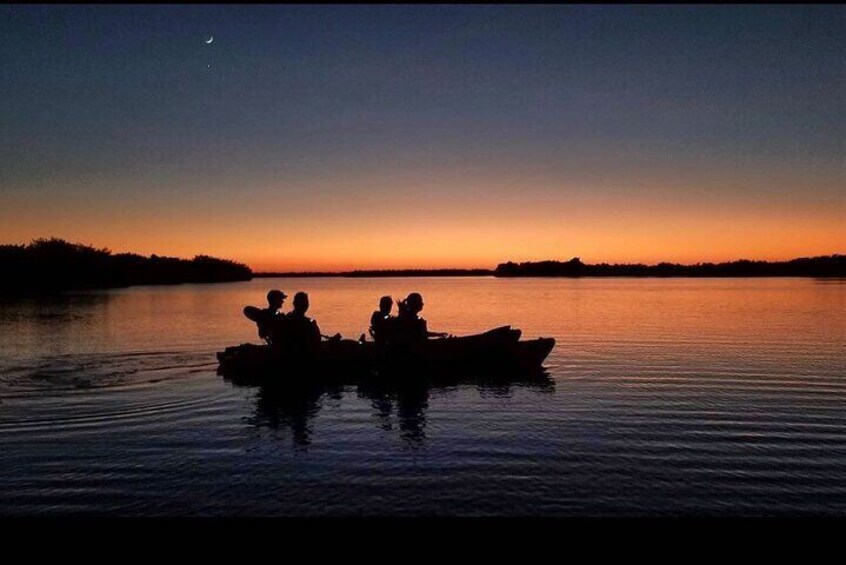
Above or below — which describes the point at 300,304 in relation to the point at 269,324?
above

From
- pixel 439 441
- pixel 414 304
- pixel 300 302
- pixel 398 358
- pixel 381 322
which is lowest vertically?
pixel 439 441

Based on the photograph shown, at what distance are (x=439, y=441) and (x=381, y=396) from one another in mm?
4870

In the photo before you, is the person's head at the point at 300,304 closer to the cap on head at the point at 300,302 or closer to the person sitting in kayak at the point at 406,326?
the cap on head at the point at 300,302

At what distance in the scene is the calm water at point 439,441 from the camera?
8742 millimetres

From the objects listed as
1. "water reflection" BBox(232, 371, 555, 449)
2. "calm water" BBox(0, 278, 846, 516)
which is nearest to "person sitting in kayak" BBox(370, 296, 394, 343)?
"water reflection" BBox(232, 371, 555, 449)

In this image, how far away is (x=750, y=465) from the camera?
1023cm

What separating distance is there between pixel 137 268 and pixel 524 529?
153m

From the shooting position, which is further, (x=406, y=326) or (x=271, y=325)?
(x=406, y=326)

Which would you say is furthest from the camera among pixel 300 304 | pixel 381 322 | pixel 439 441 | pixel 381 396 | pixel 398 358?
pixel 381 322

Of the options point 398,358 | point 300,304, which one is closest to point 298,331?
point 300,304

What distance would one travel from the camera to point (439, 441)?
11938mm

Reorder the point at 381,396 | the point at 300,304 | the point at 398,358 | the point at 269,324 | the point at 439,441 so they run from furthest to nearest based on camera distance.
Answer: the point at 398,358 → the point at 269,324 → the point at 300,304 → the point at 381,396 → the point at 439,441

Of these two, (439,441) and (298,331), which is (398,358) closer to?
A: (298,331)

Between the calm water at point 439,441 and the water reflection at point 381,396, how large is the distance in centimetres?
10
